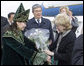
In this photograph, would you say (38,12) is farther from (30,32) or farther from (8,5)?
(8,5)

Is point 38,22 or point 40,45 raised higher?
point 40,45

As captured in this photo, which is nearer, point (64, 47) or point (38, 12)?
point (64, 47)

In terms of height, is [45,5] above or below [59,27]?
below

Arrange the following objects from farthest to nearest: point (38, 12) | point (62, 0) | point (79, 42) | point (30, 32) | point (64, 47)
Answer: point (62, 0) < point (38, 12) < point (30, 32) < point (64, 47) < point (79, 42)

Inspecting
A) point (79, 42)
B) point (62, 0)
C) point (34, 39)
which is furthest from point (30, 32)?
point (62, 0)

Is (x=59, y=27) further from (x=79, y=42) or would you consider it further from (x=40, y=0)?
(x=40, y=0)

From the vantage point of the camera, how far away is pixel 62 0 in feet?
25.7

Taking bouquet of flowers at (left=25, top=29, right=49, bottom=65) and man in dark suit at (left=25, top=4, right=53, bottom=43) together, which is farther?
man in dark suit at (left=25, top=4, right=53, bottom=43)

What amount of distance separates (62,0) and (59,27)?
3.82m

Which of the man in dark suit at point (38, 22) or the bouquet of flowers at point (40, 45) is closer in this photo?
the bouquet of flowers at point (40, 45)

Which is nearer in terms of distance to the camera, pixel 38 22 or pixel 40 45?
pixel 40 45

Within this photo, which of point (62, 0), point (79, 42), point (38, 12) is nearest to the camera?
point (79, 42)

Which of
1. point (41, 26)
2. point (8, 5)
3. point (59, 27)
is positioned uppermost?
point (59, 27)

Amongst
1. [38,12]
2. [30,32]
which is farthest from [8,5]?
[30,32]
